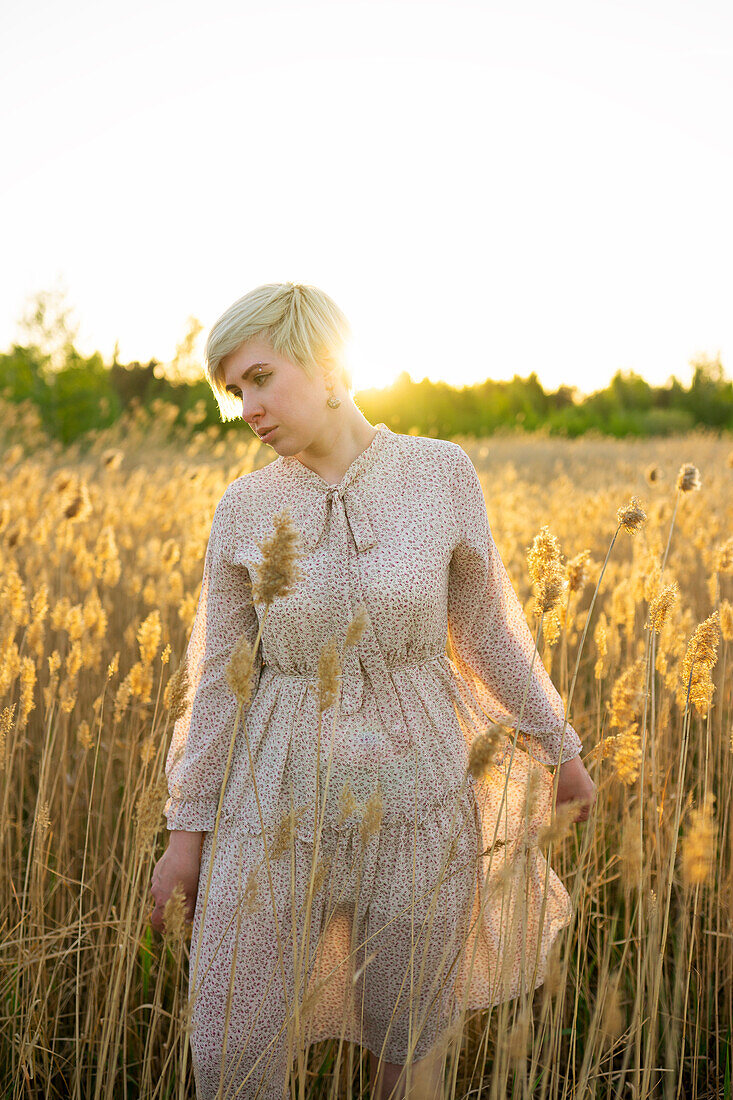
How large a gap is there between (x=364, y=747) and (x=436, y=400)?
28.0 m

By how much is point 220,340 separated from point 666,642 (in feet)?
3.66

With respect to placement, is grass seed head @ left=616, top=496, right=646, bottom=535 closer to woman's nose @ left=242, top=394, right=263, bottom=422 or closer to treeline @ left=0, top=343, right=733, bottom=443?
woman's nose @ left=242, top=394, right=263, bottom=422

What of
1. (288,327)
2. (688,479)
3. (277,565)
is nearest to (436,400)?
(688,479)

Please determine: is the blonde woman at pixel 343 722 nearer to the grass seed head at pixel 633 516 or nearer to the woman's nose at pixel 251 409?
the woman's nose at pixel 251 409

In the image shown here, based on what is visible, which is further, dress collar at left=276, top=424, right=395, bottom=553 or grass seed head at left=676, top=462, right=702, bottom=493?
grass seed head at left=676, top=462, right=702, bottom=493

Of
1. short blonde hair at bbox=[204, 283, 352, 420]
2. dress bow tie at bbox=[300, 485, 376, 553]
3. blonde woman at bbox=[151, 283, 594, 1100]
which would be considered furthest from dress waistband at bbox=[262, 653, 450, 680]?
short blonde hair at bbox=[204, 283, 352, 420]

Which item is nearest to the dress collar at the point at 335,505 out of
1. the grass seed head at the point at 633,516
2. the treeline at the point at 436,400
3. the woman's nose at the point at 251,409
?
the woman's nose at the point at 251,409

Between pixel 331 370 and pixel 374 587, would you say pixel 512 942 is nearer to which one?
pixel 374 587

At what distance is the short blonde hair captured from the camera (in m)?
1.46

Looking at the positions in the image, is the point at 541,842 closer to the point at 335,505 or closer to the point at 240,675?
the point at 240,675

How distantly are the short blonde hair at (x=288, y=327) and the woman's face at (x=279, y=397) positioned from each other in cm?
2

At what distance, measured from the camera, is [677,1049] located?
5.08 feet

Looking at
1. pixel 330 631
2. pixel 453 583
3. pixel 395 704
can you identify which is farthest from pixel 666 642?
pixel 330 631

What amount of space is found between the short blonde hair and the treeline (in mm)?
6240
